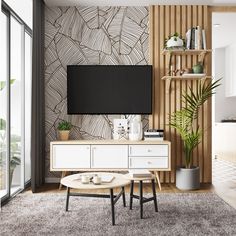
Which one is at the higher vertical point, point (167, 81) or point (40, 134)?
point (167, 81)

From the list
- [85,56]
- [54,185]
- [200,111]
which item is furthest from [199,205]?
[85,56]

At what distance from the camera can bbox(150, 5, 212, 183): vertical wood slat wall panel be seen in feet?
17.2

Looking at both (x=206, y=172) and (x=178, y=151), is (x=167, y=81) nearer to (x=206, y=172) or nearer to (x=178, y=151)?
(x=178, y=151)

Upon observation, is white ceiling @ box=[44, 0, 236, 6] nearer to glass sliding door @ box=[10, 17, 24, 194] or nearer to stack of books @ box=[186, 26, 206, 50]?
stack of books @ box=[186, 26, 206, 50]

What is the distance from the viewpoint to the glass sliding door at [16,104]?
4465 millimetres

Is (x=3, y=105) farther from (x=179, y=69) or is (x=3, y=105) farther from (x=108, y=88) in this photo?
(x=179, y=69)

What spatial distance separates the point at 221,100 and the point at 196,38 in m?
3.80

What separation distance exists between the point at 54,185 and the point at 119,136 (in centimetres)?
117

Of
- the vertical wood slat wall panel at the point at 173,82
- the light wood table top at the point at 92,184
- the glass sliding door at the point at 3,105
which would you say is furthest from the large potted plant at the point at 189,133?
the glass sliding door at the point at 3,105

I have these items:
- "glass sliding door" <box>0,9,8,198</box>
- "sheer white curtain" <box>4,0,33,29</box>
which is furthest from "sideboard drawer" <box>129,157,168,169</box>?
"sheer white curtain" <box>4,0,33,29</box>

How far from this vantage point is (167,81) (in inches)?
202

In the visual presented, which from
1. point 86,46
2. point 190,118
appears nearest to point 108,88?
point 86,46

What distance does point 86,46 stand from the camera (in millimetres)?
5305

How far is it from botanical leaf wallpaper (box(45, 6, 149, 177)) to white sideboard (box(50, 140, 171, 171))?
0.51 m
